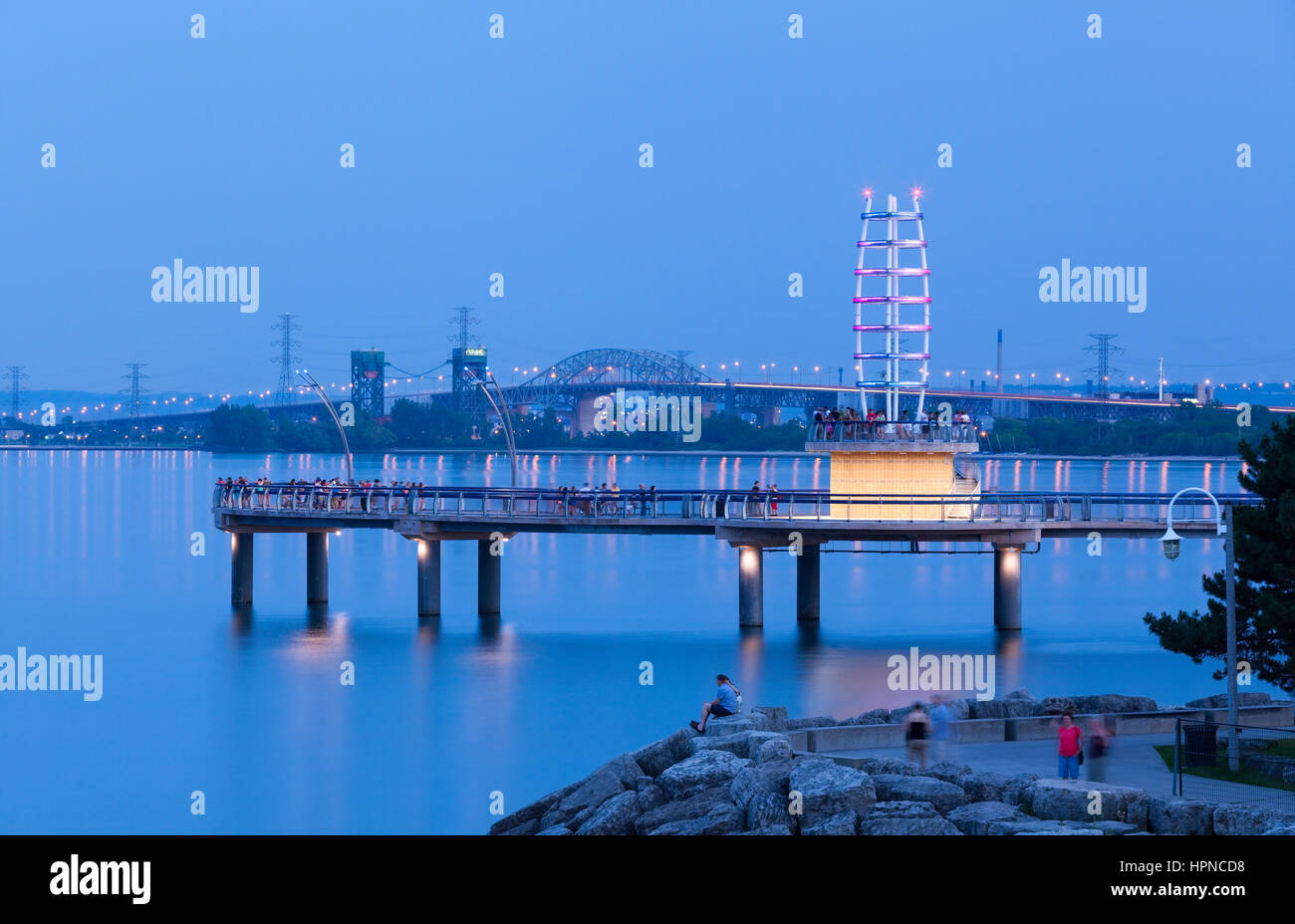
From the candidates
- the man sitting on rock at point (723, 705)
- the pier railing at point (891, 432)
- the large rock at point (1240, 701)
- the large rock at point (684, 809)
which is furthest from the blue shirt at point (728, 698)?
Answer: the pier railing at point (891, 432)

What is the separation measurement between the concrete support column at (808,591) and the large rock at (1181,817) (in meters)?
32.2

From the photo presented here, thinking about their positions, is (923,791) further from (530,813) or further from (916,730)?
(530,813)

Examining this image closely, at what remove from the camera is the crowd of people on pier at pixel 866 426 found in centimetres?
4775

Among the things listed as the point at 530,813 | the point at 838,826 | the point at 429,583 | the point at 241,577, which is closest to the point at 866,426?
the point at 429,583

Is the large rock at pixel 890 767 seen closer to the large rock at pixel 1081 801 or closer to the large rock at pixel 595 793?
the large rock at pixel 1081 801

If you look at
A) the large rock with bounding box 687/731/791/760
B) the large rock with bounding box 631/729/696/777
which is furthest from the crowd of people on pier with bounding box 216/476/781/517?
the large rock with bounding box 687/731/791/760

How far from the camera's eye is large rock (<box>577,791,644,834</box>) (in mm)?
23562

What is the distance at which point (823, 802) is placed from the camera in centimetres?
2175

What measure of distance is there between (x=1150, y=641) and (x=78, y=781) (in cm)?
3191

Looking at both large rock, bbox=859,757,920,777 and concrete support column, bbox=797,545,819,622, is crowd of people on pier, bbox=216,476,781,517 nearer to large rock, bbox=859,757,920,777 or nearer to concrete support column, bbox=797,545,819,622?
concrete support column, bbox=797,545,819,622
